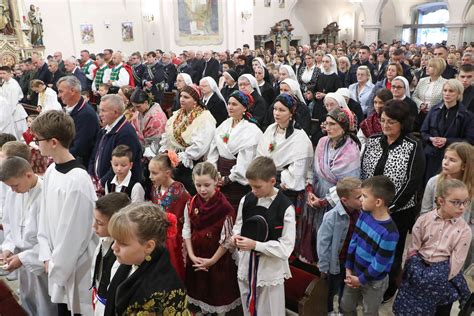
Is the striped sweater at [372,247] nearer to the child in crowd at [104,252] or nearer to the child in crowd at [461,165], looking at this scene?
the child in crowd at [461,165]

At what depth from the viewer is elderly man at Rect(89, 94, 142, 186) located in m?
4.12

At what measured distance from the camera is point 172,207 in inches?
136

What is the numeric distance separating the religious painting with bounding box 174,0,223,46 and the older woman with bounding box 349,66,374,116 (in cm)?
1214

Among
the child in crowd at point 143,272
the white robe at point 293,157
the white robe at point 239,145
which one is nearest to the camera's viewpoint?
the child in crowd at point 143,272

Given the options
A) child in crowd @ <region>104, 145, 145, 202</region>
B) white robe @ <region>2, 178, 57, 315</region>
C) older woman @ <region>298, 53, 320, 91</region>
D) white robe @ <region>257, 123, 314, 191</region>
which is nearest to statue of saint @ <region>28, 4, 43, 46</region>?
older woman @ <region>298, 53, 320, 91</region>

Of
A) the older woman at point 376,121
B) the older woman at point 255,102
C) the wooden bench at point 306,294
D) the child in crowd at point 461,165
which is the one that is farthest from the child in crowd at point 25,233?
the older woman at point 255,102

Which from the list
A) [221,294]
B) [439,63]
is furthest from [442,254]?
[439,63]

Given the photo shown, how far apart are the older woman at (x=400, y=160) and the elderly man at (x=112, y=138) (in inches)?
91.1

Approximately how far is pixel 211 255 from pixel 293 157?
4.17 ft

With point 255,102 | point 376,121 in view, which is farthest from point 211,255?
point 255,102

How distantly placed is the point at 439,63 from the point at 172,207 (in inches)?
181

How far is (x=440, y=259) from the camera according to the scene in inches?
116

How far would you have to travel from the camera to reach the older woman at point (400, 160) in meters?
3.45

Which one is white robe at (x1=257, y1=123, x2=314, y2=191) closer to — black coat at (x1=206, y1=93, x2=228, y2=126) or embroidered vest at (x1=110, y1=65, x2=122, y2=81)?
black coat at (x1=206, y1=93, x2=228, y2=126)
